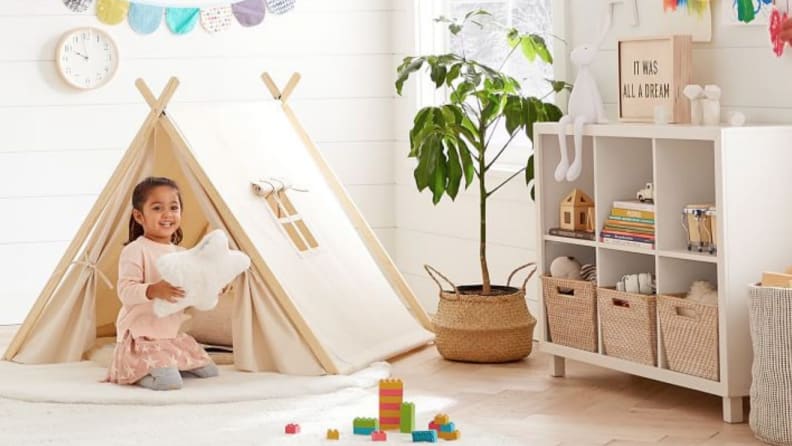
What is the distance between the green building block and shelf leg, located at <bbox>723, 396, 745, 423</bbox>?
784 millimetres

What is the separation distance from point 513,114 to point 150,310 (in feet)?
4.05

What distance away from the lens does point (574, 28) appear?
430 cm

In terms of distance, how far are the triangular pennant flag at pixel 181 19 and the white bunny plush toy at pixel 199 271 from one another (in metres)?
1.52

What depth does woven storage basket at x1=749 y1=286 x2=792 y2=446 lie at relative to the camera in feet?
9.96

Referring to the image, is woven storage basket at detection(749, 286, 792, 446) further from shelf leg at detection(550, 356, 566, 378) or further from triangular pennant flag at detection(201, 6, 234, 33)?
triangular pennant flag at detection(201, 6, 234, 33)

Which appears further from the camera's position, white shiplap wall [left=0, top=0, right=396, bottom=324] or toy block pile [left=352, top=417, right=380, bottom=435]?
white shiplap wall [left=0, top=0, right=396, bottom=324]

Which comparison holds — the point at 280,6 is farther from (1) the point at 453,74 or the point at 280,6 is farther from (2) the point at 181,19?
(1) the point at 453,74

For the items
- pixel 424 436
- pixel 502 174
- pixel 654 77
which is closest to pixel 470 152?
pixel 502 174

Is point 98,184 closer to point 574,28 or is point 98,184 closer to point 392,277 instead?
point 392,277

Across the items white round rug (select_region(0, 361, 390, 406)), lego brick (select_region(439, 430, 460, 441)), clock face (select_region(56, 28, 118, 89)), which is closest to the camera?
lego brick (select_region(439, 430, 460, 441))

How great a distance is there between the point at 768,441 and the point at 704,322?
39 centimetres

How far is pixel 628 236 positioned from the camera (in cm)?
361

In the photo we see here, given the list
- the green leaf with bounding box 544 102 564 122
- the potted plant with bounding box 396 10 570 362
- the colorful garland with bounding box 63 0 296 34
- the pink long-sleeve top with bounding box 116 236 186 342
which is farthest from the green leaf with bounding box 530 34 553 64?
the colorful garland with bounding box 63 0 296 34

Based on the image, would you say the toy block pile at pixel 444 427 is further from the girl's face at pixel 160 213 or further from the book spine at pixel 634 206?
the girl's face at pixel 160 213
